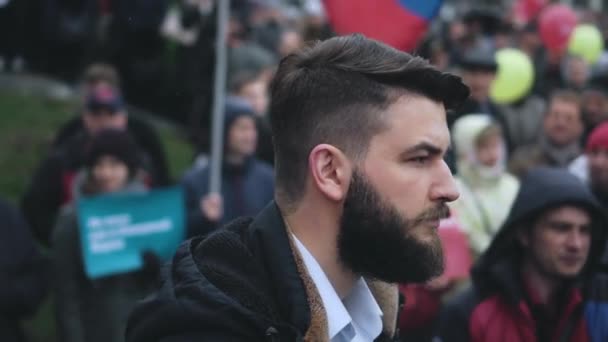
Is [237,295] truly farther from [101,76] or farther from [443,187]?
[101,76]

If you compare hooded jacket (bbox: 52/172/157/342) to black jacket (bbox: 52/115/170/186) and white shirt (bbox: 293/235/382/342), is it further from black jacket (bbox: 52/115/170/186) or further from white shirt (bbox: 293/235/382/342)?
white shirt (bbox: 293/235/382/342)

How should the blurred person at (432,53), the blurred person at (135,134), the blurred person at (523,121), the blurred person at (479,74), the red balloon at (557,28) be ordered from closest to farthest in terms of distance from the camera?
the blurred person at (135,134), the blurred person at (479,74), the blurred person at (523,121), the blurred person at (432,53), the red balloon at (557,28)

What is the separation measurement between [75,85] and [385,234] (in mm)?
9658

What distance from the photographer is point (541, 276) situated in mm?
3846

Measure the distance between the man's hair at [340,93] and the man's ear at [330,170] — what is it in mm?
23

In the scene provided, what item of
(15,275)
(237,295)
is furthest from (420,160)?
(15,275)

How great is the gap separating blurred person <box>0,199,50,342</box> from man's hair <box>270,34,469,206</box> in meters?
2.80

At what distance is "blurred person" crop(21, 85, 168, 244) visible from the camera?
6.11 m

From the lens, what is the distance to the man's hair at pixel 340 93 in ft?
7.86

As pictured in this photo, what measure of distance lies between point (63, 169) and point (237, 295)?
13.5 feet

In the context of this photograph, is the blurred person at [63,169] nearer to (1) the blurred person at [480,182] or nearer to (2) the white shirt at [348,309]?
(1) the blurred person at [480,182]

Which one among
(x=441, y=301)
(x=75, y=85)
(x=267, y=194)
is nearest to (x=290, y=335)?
(x=441, y=301)

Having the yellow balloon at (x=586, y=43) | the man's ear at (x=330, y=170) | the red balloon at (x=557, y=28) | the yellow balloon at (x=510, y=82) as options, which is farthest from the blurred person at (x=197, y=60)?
the man's ear at (x=330, y=170)

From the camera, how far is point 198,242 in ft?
8.11
